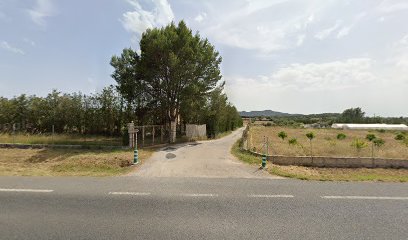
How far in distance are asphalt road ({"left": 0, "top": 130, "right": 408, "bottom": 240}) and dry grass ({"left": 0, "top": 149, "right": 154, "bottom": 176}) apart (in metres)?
3.06

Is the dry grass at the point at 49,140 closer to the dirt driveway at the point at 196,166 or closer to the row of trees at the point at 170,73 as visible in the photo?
the row of trees at the point at 170,73

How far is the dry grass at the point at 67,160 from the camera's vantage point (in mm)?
14547

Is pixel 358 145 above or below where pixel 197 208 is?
above

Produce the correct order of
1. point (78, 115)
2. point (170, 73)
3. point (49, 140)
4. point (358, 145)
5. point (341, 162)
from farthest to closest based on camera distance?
point (78, 115) < point (170, 73) < point (49, 140) < point (358, 145) < point (341, 162)

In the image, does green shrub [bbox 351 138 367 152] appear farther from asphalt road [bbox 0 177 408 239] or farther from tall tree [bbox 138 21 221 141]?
tall tree [bbox 138 21 221 141]

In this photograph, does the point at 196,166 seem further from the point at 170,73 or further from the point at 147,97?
the point at 147,97

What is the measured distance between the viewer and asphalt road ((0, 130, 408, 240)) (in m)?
5.76

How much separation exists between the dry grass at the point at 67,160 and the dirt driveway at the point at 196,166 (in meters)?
1.02

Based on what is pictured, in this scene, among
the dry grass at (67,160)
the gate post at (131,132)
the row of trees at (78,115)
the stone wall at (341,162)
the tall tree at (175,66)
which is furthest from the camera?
the row of trees at (78,115)

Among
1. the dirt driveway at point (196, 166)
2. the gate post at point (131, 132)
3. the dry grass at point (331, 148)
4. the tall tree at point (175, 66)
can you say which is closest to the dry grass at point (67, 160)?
the dirt driveway at point (196, 166)

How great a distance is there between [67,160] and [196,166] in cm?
747

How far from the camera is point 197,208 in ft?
24.2

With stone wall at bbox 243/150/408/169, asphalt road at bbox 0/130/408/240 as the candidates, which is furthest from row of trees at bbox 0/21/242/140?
asphalt road at bbox 0/130/408/240

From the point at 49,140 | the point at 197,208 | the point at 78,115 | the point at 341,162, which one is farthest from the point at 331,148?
the point at 78,115
